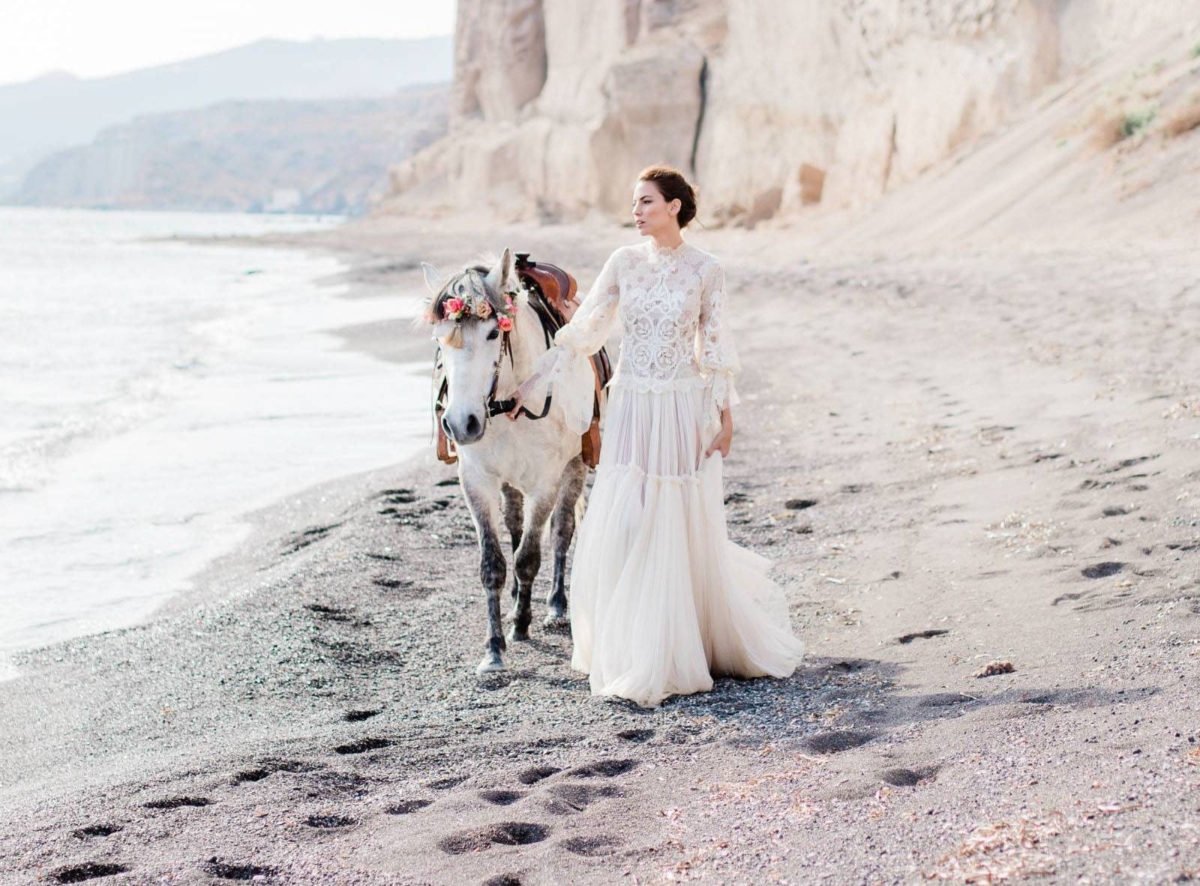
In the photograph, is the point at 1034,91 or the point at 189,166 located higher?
the point at 189,166

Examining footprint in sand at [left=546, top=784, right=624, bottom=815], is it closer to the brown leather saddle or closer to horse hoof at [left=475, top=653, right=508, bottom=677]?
horse hoof at [left=475, top=653, right=508, bottom=677]

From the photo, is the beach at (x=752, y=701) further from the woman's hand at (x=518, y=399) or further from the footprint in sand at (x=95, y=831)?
the woman's hand at (x=518, y=399)

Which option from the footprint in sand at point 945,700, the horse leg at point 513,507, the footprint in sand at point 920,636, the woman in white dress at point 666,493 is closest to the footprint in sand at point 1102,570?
the footprint in sand at point 920,636

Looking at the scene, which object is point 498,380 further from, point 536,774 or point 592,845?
point 592,845

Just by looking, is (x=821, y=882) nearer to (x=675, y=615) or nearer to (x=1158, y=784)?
(x=1158, y=784)

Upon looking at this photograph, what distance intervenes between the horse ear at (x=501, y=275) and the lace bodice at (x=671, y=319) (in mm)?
389

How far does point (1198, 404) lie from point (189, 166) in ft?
638

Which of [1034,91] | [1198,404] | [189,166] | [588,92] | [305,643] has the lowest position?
[305,643]

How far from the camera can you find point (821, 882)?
2684 millimetres

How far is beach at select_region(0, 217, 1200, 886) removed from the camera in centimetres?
297

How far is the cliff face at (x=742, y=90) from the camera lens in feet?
77.5

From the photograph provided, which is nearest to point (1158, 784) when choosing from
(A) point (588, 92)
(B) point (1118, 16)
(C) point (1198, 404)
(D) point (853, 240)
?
(C) point (1198, 404)

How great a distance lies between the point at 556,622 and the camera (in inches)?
222

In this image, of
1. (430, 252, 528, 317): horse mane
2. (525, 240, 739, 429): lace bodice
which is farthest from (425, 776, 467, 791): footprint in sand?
(430, 252, 528, 317): horse mane
